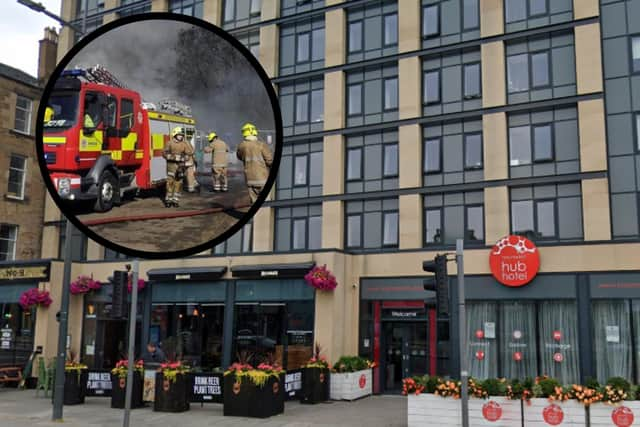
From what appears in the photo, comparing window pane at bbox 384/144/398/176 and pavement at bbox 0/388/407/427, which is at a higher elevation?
window pane at bbox 384/144/398/176

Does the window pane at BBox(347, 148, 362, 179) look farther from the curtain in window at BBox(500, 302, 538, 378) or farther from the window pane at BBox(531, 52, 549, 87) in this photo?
the curtain in window at BBox(500, 302, 538, 378)

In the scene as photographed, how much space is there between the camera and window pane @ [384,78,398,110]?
105ft

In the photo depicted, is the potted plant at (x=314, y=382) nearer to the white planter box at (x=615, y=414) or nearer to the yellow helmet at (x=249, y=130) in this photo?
the white planter box at (x=615, y=414)

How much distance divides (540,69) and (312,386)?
15.5 meters

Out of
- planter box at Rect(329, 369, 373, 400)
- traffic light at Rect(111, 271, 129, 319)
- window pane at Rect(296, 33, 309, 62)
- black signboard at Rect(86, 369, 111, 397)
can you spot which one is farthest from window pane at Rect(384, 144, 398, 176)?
traffic light at Rect(111, 271, 129, 319)

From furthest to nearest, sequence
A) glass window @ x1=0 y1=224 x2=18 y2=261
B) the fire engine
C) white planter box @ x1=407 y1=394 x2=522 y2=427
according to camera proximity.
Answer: glass window @ x1=0 y1=224 x2=18 y2=261, white planter box @ x1=407 y1=394 x2=522 y2=427, the fire engine

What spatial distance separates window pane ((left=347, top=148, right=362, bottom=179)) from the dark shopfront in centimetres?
506

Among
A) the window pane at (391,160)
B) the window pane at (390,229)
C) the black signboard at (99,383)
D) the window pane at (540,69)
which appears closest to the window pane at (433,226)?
the window pane at (390,229)

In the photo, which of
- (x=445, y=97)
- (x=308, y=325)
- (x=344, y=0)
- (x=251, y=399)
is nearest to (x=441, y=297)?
(x=251, y=399)

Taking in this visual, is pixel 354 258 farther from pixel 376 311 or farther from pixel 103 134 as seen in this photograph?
pixel 103 134

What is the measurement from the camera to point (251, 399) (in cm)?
2119

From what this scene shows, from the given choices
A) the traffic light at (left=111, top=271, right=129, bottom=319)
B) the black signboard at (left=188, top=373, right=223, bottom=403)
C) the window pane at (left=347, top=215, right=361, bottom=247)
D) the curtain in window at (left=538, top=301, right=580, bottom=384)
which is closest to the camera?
the traffic light at (left=111, top=271, right=129, bottom=319)

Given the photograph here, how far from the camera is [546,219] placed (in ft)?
91.8

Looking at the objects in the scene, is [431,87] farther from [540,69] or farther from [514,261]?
[514,261]
